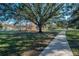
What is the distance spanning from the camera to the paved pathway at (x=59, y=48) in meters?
2.51

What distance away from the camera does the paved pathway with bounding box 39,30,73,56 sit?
251 cm

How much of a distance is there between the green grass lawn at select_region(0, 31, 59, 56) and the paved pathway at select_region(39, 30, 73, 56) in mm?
41

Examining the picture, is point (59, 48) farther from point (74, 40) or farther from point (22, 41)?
point (22, 41)

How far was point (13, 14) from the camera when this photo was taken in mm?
2559

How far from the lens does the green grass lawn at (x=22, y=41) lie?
2.53 m

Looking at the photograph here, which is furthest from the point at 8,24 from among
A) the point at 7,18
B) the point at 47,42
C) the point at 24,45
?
the point at 47,42

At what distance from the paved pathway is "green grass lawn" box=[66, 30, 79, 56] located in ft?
0.12

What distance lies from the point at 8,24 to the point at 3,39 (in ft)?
0.50

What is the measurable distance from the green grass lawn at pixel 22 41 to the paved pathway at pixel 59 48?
0.13 feet

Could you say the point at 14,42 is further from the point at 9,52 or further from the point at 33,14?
the point at 33,14

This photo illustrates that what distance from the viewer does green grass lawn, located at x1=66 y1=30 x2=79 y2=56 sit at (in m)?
2.51

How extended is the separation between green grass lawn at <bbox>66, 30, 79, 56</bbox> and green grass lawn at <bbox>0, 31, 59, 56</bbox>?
0.44 ft

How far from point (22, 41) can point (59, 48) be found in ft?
1.18

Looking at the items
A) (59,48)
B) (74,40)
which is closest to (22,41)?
(59,48)
